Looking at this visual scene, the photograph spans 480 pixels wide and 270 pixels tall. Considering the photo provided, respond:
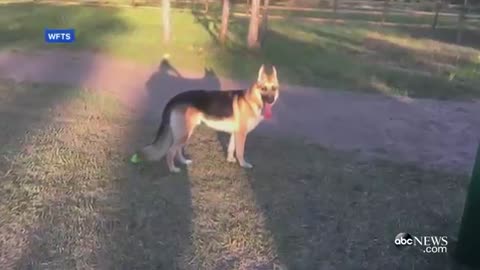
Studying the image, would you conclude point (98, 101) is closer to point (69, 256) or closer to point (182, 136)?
point (182, 136)

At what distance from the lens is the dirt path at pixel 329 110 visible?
751 cm

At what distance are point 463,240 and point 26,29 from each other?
15833mm

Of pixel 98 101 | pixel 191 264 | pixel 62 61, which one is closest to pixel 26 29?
pixel 62 61

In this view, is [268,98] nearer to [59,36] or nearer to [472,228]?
[472,228]

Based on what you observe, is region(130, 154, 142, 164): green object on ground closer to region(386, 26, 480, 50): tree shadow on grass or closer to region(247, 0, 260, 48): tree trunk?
region(247, 0, 260, 48): tree trunk

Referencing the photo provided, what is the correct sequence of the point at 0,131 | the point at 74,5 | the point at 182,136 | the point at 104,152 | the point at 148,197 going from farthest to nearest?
the point at 74,5, the point at 0,131, the point at 104,152, the point at 182,136, the point at 148,197

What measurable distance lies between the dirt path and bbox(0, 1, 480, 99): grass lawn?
3.36ft

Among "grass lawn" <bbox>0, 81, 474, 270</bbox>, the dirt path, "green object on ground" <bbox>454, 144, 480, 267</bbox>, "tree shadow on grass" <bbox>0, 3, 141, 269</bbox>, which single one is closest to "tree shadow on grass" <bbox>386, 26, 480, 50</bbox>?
the dirt path

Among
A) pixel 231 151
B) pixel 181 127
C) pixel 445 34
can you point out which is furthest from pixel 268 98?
pixel 445 34

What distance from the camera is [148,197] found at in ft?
17.4

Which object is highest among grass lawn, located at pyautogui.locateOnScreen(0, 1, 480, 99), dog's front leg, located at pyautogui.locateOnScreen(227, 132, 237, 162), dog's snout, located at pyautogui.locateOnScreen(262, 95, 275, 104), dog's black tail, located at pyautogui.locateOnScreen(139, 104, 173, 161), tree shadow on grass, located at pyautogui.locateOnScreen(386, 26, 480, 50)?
dog's snout, located at pyautogui.locateOnScreen(262, 95, 275, 104)

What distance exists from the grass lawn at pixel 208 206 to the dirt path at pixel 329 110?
0.63 meters

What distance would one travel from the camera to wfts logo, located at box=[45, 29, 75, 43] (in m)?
16.1

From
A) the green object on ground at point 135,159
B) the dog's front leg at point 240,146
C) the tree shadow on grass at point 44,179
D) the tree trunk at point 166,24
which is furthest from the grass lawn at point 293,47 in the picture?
the green object on ground at point 135,159
